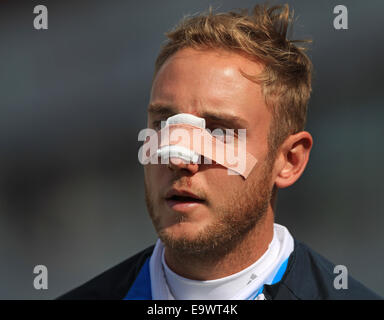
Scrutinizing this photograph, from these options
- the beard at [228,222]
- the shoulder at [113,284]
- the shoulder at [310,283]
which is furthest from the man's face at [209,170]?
the shoulder at [113,284]

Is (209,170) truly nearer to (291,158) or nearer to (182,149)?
(182,149)

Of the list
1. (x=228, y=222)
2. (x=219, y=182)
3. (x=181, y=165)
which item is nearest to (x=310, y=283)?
(x=228, y=222)

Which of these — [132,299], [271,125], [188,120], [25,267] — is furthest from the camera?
[25,267]

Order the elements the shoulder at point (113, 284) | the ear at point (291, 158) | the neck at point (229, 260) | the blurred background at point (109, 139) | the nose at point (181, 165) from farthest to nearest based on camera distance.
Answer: the blurred background at point (109, 139) < the shoulder at point (113, 284) < the ear at point (291, 158) < the neck at point (229, 260) < the nose at point (181, 165)

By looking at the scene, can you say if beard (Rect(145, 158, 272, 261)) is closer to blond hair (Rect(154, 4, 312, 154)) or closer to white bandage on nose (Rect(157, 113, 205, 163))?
white bandage on nose (Rect(157, 113, 205, 163))

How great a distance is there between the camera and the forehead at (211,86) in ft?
7.99

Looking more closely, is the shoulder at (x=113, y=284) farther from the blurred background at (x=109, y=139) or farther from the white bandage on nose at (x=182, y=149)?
the blurred background at (x=109, y=139)

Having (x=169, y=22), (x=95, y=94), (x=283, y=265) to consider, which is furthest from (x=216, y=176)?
(x=95, y=94)

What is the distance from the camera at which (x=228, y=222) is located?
8.09 feet

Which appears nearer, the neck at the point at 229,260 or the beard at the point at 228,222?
the beard at the point at 228,222

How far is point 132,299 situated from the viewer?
9.25 ft

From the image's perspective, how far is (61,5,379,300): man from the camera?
2422 mm

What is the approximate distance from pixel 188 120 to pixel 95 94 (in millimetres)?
5411

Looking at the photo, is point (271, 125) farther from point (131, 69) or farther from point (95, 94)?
point (95, 94)
